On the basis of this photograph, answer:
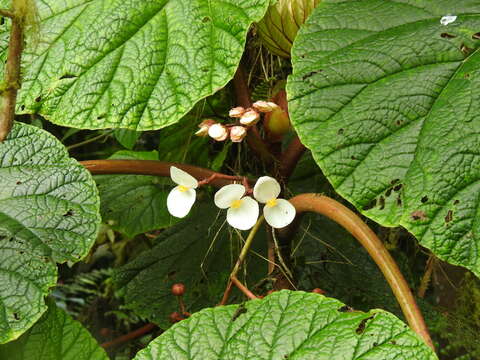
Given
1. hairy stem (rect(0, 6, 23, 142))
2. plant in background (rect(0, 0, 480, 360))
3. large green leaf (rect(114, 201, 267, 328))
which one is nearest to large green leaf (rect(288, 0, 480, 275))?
plant in background (rect(0, 0, 480, 360))

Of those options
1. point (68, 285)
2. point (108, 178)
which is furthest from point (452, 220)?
point (68, 285)

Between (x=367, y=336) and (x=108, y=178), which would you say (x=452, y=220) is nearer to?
(x=367, y=336)

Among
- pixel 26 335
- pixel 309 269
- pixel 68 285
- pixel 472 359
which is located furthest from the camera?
pixel 68 285

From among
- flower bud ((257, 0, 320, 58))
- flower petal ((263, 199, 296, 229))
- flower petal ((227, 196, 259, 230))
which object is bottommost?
flower petal ((263, 199, 296, 229))

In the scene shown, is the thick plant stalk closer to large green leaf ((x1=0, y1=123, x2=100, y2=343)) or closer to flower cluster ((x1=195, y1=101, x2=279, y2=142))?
flower cluster ((x1=195, y1=101, x2=279, y2=142))

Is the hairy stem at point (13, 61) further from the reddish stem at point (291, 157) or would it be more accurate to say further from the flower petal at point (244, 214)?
the reddish stem at point (291, 157)

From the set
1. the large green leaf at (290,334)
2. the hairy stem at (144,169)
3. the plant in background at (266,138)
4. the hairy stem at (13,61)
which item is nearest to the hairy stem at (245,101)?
the plant in background at (266,138)
